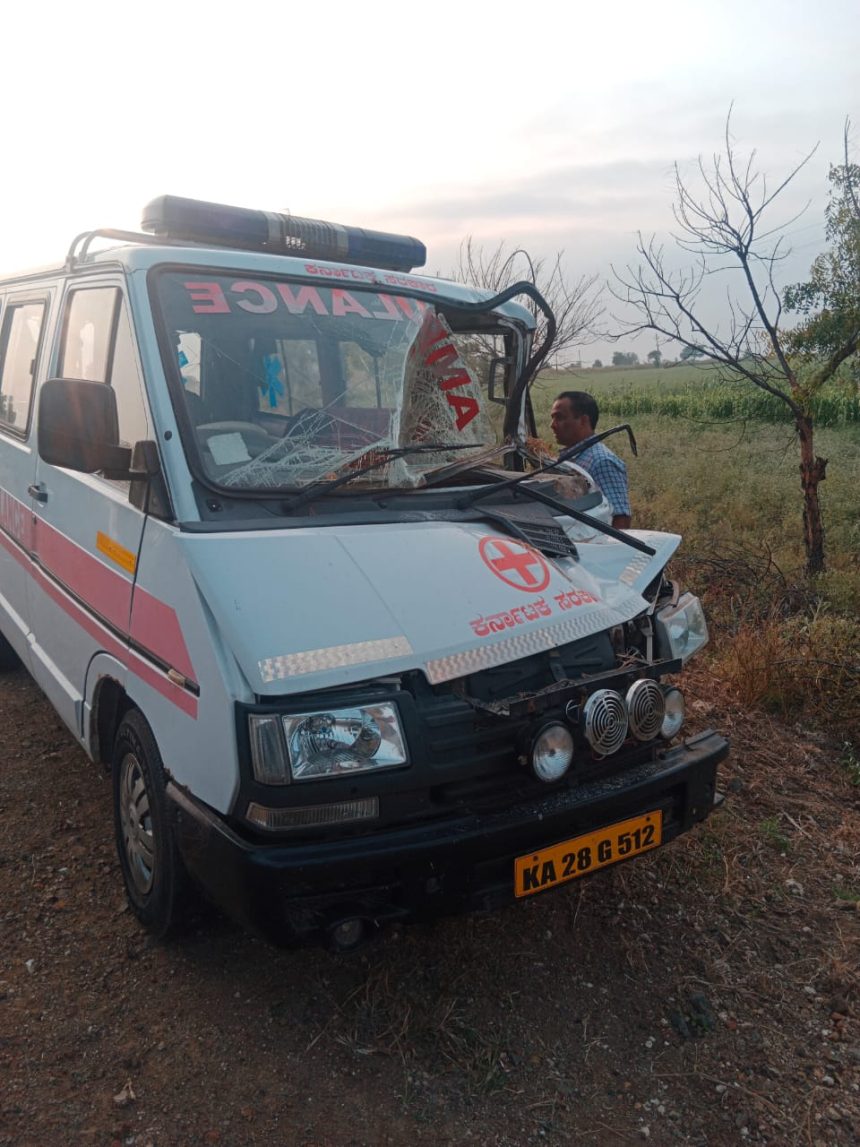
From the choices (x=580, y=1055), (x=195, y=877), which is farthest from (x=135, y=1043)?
(x=580, y=1055)

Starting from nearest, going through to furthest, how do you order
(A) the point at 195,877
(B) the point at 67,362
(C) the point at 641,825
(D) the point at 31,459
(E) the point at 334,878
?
(E) the point at 334,878 → (A) the point at 195,877 → (C) the point at 641,825 → (B) the point at 67,362 → (D) the point at 31,459

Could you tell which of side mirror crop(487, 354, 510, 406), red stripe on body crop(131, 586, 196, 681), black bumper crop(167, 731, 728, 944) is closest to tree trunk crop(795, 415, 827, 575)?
side mirror crop(487, 354, 510, 406)

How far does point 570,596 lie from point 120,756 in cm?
171

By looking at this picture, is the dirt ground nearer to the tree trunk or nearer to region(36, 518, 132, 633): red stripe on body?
region(36, 518, 132, 633): red stripe on body

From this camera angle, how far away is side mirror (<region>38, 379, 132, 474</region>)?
116 inches

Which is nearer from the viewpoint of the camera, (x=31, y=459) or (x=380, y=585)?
(x=380, y=585)

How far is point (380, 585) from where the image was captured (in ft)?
9.13

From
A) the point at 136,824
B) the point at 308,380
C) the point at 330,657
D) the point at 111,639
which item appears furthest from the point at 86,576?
the point at 330,657

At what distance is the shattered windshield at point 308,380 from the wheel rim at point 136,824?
1.08 meters

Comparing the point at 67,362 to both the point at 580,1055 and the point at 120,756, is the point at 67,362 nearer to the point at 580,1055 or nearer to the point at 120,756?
the point at 120,756

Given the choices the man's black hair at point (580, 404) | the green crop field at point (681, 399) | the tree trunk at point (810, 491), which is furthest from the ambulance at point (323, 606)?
the green crop field at point (681, 399)

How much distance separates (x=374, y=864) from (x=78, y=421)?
66.5 inches

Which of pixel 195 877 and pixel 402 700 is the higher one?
pixel 402 700

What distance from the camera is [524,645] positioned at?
2809mm
